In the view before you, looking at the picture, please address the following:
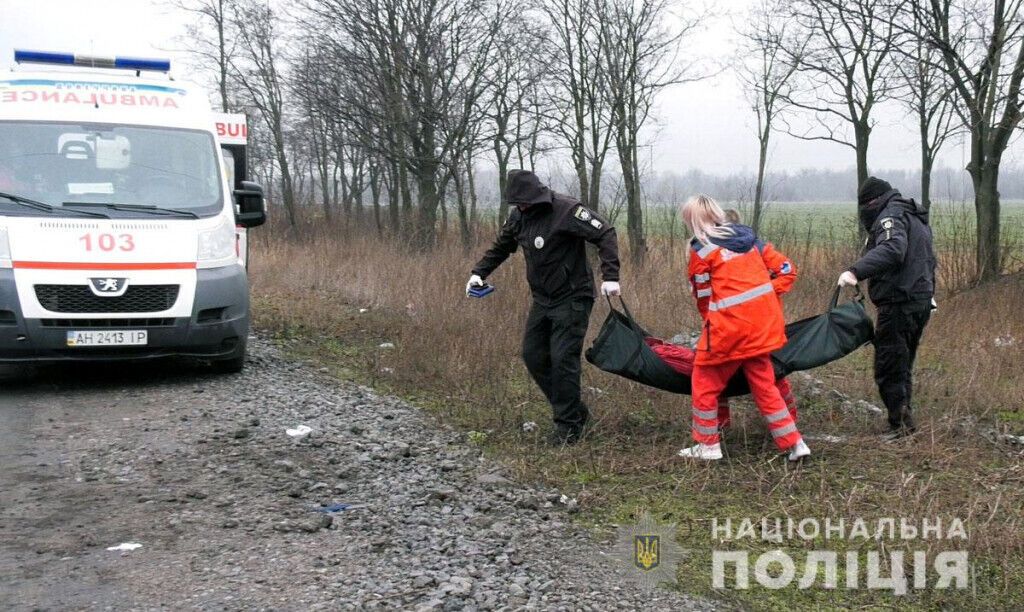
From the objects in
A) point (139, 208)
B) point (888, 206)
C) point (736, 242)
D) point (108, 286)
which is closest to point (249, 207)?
point (139, 208)

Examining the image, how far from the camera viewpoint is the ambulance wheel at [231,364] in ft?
27.9

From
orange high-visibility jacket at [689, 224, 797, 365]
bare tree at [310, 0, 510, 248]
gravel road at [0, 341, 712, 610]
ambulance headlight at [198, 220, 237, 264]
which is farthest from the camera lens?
bare tree at [310, 0, 510, 248]

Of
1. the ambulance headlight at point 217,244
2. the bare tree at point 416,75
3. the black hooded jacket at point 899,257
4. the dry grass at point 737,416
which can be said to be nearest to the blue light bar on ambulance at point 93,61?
the ambulance headlight at point 217,244

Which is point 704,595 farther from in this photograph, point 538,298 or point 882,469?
point 538,298

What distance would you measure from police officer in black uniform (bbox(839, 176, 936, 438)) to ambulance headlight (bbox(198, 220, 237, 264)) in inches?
208

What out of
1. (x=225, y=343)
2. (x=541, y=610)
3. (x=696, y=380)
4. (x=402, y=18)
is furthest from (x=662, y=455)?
(x=402, y=18)

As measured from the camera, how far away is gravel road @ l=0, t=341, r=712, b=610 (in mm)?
3936

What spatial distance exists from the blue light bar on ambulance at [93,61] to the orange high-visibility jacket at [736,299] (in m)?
6.36

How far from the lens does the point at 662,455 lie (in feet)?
19.5

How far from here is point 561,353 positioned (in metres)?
6.23

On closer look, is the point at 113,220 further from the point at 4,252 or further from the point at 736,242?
the point at 736,242

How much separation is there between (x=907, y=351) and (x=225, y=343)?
554cm
